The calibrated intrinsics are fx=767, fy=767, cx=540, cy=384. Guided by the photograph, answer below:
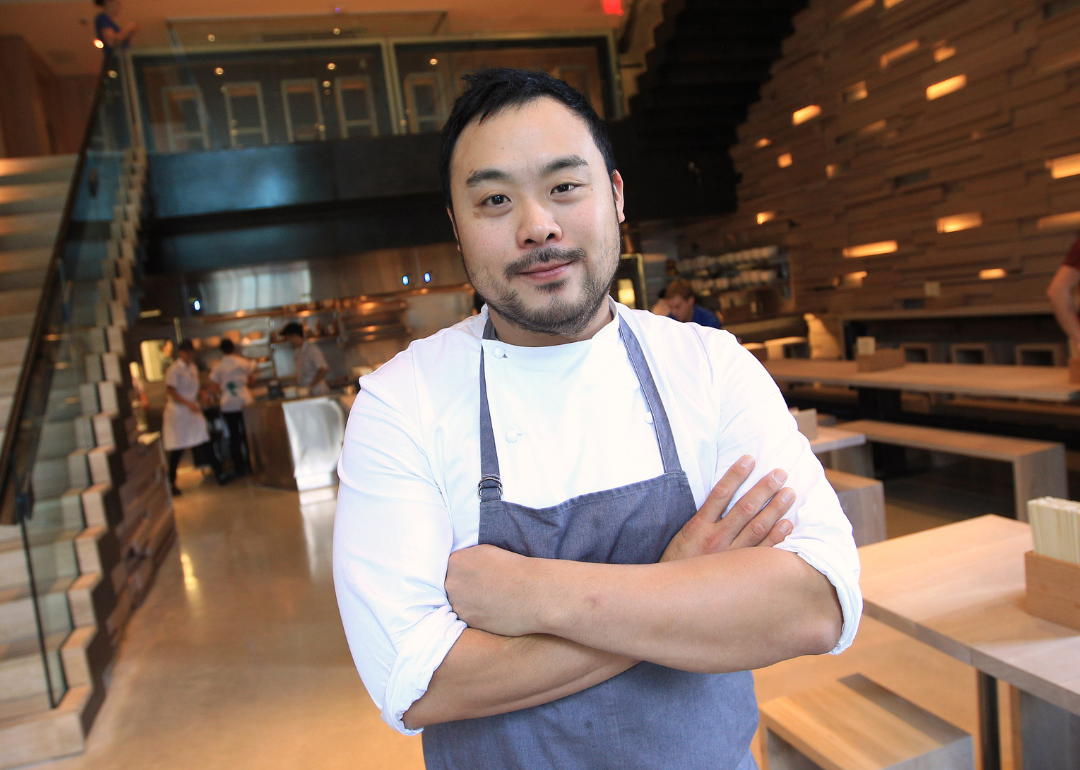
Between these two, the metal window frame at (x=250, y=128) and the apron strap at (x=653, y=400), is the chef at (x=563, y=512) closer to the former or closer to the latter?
the apron strap at (x=653, y=400)

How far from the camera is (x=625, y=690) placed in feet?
3.39

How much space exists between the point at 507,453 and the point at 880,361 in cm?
448

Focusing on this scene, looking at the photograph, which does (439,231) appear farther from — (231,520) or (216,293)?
(231,520)

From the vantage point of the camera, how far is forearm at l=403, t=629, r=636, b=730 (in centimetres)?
95

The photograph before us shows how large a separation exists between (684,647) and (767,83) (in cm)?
894

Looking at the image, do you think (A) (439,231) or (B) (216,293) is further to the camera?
(B) (216,293)

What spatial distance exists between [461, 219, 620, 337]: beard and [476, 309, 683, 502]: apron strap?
12 centimetres

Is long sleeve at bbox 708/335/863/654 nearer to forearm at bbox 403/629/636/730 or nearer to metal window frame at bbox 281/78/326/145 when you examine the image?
forearm at bbox 403/629/636/730

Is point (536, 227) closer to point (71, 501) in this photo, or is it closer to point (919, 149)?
point (71, 501)

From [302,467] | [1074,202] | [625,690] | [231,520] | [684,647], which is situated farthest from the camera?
[302,467]

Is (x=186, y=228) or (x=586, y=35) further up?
(x=586, y=35)

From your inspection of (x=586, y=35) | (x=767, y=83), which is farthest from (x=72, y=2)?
(x=767, y=83)

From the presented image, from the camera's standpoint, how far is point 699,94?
8.81m

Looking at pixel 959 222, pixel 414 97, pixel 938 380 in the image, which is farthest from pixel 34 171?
pixel 959 222
